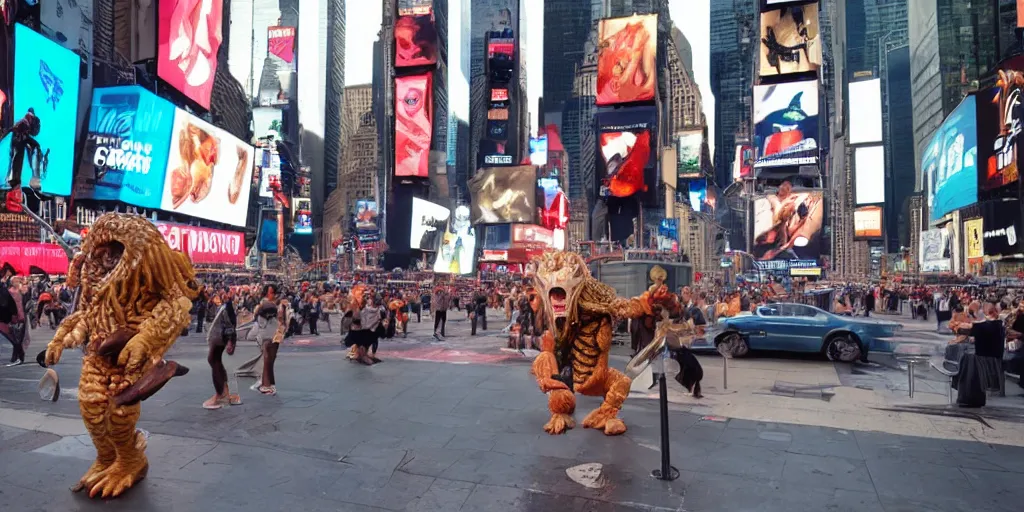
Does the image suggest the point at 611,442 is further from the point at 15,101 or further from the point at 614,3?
the point at 614,3

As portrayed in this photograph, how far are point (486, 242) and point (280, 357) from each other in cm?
5625

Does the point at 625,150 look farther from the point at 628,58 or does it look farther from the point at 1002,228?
the point at 1002,228

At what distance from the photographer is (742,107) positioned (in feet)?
430

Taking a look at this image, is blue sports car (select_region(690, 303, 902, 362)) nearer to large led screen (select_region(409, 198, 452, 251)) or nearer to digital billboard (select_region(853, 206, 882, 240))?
large led screen (select_region(409, 198, 452, 251))

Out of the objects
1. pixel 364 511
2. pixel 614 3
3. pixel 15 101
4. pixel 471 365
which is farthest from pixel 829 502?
pixel 614 3

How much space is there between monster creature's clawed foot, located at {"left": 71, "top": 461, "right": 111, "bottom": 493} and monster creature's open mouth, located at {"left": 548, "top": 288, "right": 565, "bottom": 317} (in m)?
4.20

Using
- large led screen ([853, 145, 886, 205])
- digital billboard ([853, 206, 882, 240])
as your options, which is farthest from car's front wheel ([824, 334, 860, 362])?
large led screen ([853, 145, 886, 205])

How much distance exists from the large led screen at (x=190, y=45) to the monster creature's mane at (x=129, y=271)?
25.6 metres

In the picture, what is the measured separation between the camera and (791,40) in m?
39.4

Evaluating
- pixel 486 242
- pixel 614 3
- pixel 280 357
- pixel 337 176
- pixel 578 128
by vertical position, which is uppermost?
pixel 614 3

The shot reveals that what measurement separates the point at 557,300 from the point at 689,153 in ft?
360

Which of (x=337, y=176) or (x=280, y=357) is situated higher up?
(x=337, y=176)

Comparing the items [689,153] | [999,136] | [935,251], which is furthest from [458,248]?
[689,153]

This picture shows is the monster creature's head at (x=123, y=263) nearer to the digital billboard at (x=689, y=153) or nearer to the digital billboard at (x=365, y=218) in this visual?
Answer: the digital billboard at (x=365, y=218)
